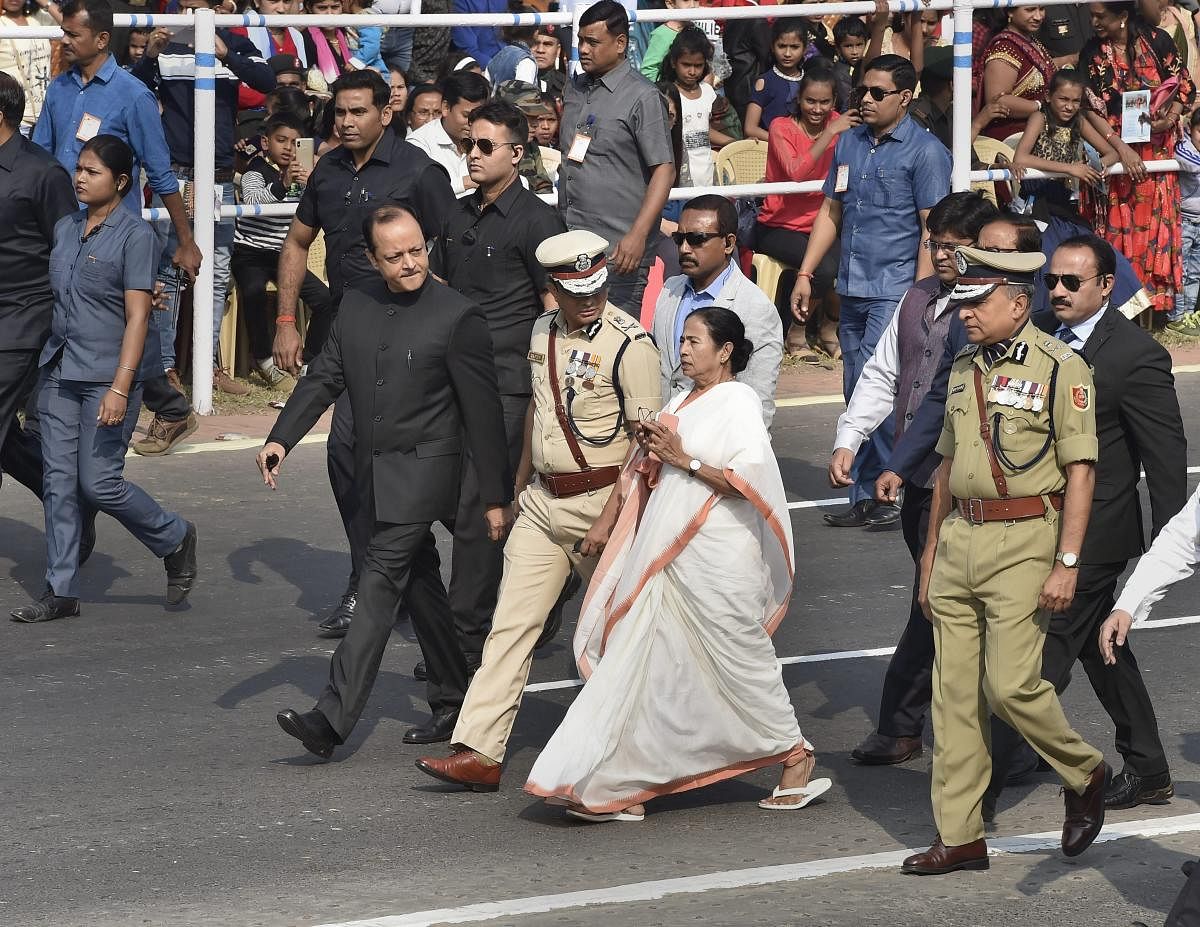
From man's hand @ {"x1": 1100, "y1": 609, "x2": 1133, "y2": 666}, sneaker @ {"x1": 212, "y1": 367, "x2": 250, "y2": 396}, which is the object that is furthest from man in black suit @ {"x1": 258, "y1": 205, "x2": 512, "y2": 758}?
sneaker @ {"x1": 212, "y1": 367, "x2": 250, "y2": 396}

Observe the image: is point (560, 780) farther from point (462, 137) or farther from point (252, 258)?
point (252, 258)

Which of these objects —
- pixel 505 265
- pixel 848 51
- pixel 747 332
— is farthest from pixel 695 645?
pixel 848 51

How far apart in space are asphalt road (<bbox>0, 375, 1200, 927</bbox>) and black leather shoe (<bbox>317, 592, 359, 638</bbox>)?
159 mm

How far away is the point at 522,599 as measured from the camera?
7.64 metres

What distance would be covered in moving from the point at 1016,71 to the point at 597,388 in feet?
28.5

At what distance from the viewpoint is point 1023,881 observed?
6453 mm

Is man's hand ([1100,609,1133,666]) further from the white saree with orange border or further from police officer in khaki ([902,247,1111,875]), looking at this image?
the white saree with orange border

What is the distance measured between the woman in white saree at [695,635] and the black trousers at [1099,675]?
31.9 inches

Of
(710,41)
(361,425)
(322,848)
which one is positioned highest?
(710,41)

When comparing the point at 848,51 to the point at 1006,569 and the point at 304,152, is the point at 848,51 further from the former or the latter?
the point at 1006,569

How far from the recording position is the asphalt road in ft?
20.6

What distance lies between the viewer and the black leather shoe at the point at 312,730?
7.42 metres

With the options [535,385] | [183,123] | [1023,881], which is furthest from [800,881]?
[183,123]

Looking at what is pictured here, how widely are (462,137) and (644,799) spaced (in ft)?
19.3
